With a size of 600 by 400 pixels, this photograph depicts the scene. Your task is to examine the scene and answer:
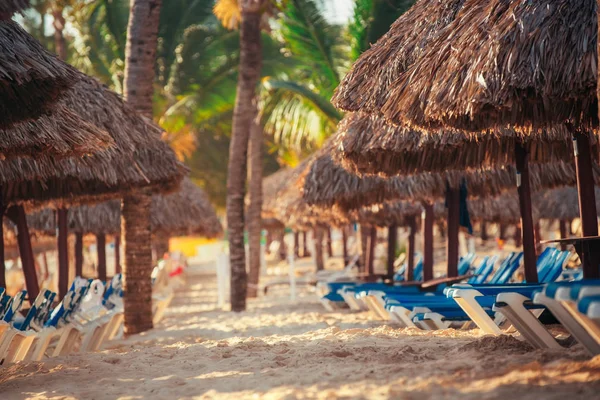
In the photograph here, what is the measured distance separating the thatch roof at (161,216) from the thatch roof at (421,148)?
3968 mm

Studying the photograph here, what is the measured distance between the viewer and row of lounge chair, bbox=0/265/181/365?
251 inches

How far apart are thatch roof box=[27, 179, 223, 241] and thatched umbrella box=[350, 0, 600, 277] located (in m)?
6.09

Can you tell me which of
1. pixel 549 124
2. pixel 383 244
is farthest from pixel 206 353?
pixel 383 244

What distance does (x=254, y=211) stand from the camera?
1872 centimetres

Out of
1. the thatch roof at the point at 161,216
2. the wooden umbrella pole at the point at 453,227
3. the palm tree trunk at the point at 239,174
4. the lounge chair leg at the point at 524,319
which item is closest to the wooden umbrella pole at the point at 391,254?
the palm tree trunk at the point at 239,174

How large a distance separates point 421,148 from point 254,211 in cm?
1156

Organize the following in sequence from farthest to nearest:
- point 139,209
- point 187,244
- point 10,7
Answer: point 187,244, point 139,209, point 10,7

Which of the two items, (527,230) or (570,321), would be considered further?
(527,230)

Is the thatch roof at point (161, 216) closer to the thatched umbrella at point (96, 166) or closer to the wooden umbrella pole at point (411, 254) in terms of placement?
the thatched umbrella at point (96, 166)

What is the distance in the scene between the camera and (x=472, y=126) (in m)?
5.79

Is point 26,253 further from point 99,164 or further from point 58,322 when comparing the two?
point 58,322

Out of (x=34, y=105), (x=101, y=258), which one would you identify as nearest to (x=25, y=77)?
(x=34, y=105)

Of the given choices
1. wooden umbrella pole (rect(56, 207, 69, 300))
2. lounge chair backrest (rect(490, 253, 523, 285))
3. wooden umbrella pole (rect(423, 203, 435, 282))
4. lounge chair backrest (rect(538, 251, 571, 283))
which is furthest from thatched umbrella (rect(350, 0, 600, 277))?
wooden umbrella pole (rect(56, 207, 69, 300))

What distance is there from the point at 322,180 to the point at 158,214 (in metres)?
6.68
